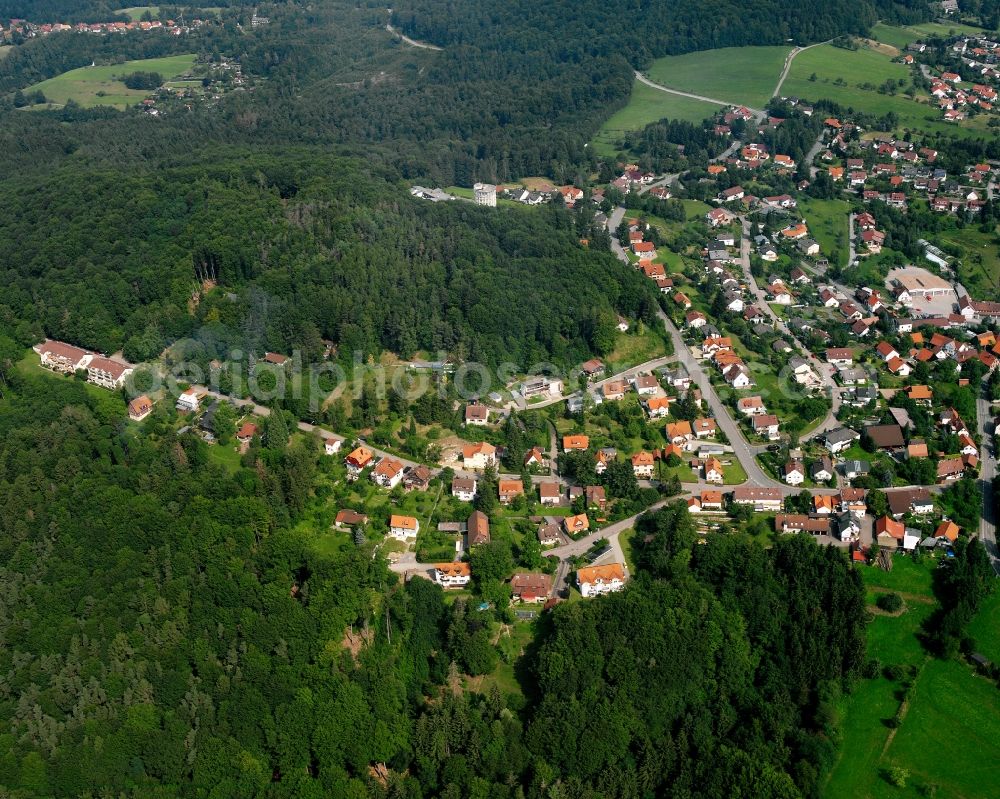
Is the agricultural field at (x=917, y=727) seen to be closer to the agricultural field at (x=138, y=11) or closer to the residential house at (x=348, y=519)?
the residential house at (x=348, y=519)

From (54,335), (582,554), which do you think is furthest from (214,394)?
(582,554)

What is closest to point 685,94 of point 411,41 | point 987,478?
point 411,41

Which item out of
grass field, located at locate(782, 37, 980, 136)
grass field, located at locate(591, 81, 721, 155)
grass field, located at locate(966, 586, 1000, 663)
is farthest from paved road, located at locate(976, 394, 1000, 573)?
grass field, located at locate(591, 81, 721, 155)

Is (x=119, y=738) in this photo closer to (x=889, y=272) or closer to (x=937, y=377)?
(x=937, y=377)

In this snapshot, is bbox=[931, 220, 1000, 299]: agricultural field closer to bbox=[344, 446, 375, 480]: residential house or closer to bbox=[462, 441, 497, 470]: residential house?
bbox=[462, 441, 497, 470]: residential house

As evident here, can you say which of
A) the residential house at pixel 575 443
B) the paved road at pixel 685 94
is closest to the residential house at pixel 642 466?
the residential house at pixel 575 443

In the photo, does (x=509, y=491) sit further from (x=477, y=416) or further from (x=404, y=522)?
(x=477, y=416)
